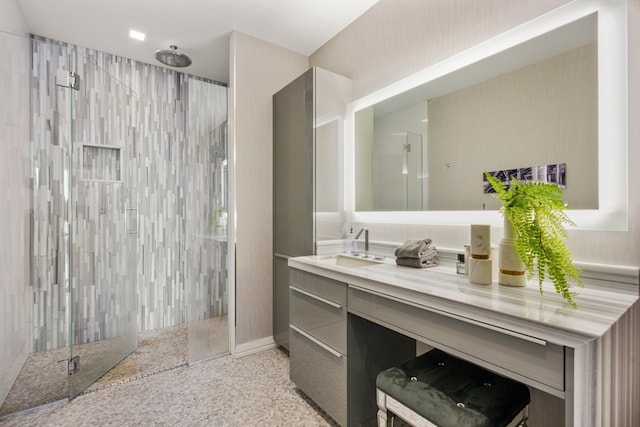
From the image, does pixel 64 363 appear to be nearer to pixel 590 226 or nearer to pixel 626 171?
pixel 590 226

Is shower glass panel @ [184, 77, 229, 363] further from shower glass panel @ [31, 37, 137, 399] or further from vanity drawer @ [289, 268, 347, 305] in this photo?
vanity drawer @ [289, 268, 347, 305]

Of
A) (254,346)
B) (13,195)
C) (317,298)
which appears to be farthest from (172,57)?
(254,346)

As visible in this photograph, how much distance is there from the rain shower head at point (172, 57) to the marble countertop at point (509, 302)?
2567mm

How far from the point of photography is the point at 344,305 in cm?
146

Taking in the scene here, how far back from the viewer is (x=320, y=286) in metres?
1.63

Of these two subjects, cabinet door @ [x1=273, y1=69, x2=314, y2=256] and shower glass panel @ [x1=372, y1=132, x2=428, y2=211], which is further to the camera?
cabinet door @ [x1=273, y1=69, x2=314, y2=256]

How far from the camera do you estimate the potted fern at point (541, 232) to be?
3.09 ft

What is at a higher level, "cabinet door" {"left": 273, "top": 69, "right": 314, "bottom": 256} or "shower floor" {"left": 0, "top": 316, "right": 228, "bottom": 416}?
"cabinet door" {"left": 273, "top": 69, "right": 314, "bottom": 256}

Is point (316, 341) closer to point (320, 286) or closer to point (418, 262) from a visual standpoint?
point (320, 286)

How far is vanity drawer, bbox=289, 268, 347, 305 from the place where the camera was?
1481 millimetres

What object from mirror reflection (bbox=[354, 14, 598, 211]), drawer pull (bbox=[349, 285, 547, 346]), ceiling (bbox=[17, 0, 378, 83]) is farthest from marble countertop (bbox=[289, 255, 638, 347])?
ceiling (bbox=[17, 0, 378, 83])

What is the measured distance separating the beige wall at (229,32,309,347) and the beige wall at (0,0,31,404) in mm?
1374

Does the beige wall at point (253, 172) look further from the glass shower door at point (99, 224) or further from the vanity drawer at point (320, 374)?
the glass shower door at point (99, 224)

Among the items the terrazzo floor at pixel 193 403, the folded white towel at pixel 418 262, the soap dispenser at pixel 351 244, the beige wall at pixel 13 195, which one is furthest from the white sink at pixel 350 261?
the beige wall at pixel 13 195
